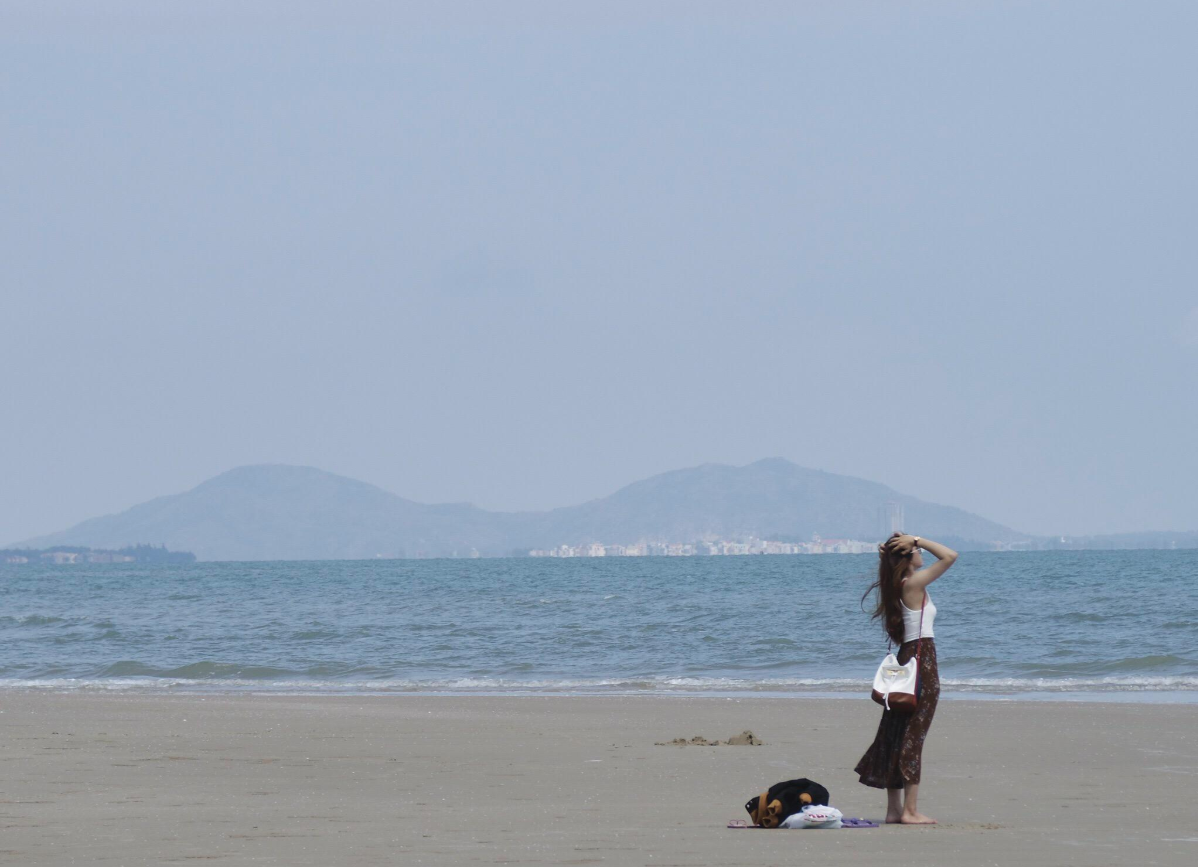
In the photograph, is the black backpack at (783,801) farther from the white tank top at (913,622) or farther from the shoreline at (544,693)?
the shoreline at (544,693)

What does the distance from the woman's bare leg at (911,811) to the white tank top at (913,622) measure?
0.86 m

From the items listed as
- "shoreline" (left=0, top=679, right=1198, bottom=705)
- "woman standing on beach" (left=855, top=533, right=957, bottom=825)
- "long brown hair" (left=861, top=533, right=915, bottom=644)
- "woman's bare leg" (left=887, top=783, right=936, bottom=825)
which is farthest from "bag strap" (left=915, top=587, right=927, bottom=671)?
"shoreline" (left=0, top=679, right=1198, bottom=705)

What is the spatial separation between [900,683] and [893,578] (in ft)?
1.93

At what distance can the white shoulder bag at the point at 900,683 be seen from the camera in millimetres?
7301

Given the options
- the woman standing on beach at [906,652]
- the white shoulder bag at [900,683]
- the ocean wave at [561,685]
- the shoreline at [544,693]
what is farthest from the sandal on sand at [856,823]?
the ocean wave at [561,685]

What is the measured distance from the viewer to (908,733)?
24.3ft

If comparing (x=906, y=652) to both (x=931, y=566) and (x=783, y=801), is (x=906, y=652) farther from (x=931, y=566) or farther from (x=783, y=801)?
(x=783, y=801)

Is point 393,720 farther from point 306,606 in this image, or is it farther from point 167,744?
point 306,606

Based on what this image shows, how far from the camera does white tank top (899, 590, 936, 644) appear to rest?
733 cm

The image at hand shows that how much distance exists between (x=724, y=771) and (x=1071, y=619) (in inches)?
918

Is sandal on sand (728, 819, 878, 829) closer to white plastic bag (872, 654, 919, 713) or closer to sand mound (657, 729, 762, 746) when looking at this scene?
white plastic bag (872, 654, 919, 713)

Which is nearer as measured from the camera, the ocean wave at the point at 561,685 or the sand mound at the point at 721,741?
the sand mound at the point at 721,741

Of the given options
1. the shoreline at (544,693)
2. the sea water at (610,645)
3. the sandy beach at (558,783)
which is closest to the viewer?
A: the sandy beach at (558,783)

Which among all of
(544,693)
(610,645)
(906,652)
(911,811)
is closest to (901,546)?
(906,652)
